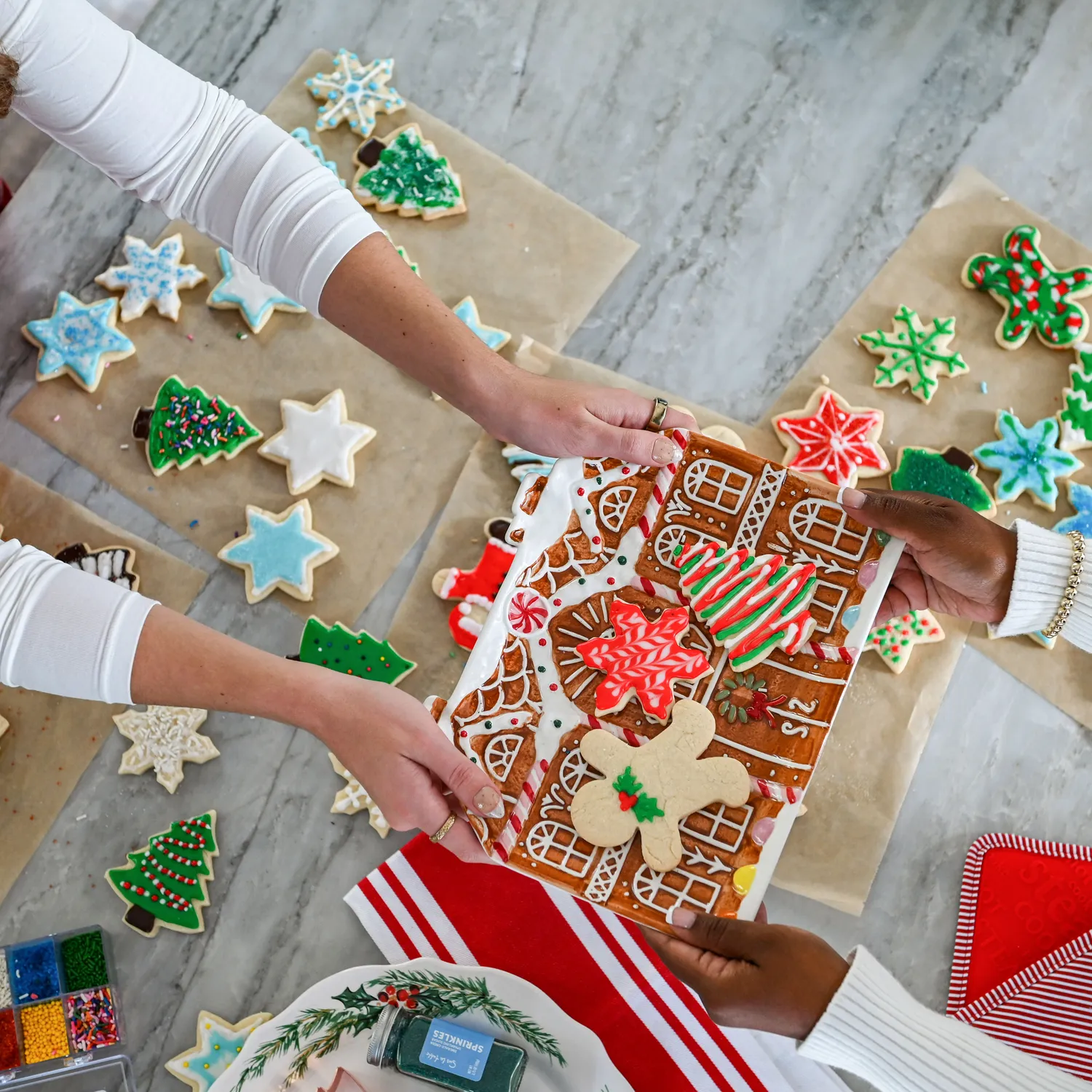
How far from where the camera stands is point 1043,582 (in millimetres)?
1161

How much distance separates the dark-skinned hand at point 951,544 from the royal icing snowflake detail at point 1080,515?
1.04ft

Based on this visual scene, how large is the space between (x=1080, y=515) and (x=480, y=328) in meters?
0.94

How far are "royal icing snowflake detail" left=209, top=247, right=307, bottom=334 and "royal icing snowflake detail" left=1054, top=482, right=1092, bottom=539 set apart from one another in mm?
1200

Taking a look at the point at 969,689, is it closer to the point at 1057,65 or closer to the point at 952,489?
the point at 952,489

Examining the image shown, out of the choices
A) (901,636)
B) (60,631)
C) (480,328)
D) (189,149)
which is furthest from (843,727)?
(189,149)

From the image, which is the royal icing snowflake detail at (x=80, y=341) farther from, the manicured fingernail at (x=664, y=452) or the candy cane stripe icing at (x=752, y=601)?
the candy cane stripe icing at (x=752, y=601)

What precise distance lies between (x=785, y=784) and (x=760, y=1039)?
485 mm

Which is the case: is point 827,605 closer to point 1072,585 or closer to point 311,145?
point 1072,585

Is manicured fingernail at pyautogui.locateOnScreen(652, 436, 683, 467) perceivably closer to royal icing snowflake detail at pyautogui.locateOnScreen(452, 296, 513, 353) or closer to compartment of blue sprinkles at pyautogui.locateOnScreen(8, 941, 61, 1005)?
royal icing snowflake detail at pyautogui.locateOnScreen(452, 296, 513, 353)

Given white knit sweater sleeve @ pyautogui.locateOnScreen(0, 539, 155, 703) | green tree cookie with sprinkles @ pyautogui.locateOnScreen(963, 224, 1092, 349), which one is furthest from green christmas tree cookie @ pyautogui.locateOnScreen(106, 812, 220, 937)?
green tree cookie with sprinkles @ pyautogui.locateOnScreen(963, 224, 1092, 349)

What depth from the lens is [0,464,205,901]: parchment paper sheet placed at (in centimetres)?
147

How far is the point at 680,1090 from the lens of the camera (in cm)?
131

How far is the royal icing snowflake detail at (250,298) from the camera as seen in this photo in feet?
5.05

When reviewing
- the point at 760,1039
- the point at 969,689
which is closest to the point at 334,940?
the point at 760,1039
